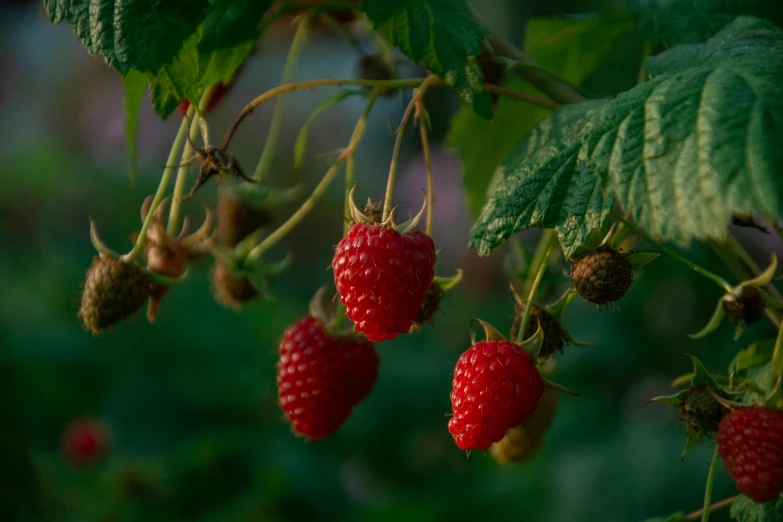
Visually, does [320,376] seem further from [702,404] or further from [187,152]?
[702,404]

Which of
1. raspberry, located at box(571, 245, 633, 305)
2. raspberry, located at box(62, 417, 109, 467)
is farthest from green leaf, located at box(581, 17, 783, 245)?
raspberry, located at box(62, 417, 109, 467)

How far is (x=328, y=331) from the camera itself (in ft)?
3.76

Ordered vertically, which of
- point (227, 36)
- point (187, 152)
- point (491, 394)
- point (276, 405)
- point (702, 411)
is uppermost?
point (227, 36)

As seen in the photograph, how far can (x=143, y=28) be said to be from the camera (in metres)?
0.88

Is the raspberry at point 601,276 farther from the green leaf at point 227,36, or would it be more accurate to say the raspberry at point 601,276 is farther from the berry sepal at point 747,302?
the green leaf at point 227,36

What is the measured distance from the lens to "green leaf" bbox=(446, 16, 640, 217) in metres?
1.30

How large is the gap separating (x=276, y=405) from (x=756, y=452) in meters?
2.37

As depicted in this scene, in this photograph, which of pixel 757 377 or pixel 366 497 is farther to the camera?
pixel 366 497

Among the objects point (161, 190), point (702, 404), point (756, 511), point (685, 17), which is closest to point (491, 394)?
point (702, 404)

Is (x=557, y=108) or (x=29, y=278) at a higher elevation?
(x=557, y=108)

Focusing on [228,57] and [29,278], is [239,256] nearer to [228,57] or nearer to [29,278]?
[228,57]

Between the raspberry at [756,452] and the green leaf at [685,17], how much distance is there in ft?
1.58

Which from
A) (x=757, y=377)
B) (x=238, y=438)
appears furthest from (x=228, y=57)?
(x=238, y=438)

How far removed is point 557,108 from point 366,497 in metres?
2.39
